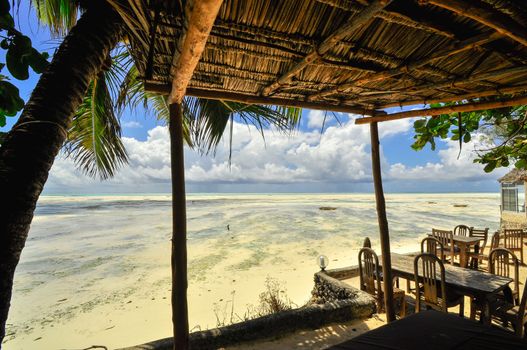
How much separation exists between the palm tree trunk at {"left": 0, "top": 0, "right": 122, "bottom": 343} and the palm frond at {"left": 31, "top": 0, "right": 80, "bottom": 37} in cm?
107

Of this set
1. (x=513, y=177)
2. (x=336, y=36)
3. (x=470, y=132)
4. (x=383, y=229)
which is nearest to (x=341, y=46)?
(x=336, y=36)

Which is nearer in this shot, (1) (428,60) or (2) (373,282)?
(1) (428,60)

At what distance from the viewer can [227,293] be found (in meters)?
6.63

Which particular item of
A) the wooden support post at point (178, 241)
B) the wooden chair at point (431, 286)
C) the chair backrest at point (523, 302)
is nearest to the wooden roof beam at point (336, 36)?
the wooden support post at point (178, 241)

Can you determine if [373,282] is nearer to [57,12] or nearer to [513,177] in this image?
[57,12]

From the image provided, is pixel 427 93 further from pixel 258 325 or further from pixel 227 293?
pixel 227 293

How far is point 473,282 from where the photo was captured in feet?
11.3

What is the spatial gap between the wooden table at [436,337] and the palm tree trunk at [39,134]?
172cm

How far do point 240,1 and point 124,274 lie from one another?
974 cm

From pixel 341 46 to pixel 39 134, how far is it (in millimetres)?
1878

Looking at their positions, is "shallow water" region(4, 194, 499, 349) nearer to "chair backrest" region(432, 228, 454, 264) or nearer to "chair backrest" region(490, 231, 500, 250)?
"chair backrest" region(432, 228, 454, 264)

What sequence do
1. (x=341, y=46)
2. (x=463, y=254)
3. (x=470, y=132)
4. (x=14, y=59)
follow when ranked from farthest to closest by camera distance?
(x=463, y=254)
(x=470, y=132)
(x=341, y=46)
(x=14, y=59)

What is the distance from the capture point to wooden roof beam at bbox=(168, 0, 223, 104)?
3.69ft

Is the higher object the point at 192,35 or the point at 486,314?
the point at 192,35
